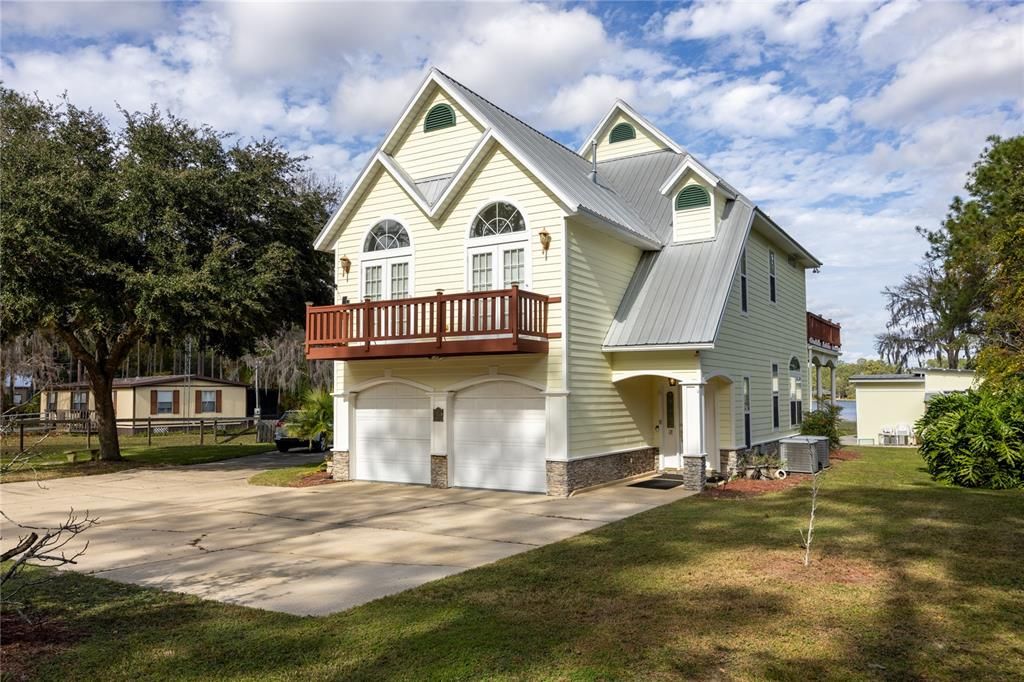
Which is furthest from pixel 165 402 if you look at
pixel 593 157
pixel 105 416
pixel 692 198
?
pixel 692 198

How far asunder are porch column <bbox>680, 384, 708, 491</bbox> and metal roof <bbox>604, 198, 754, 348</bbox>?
1135mm

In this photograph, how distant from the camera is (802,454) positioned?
1769 centimetres

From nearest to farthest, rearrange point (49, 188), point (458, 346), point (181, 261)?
point (458, 346) → point (49, 188) → point (181, 261)

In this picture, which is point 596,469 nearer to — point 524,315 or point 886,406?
point 524,315

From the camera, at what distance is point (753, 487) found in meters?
15.5

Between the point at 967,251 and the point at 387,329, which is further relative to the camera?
the point at 967,251

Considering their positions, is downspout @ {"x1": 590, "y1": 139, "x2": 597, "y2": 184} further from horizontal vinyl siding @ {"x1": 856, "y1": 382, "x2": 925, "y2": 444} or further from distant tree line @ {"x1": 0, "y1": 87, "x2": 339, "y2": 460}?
horizontal vinyl siding @ {"x1": 856, "y1": 382, "x2": 925, "y2": 444}

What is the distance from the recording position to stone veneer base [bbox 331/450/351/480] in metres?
17.7

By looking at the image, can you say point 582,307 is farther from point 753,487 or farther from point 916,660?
point 916,660

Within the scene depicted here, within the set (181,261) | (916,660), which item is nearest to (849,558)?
(916,660)

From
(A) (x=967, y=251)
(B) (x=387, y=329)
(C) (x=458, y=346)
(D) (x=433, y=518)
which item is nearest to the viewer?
(D) (x=433, y=518)

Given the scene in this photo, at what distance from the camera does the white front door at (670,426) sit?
714 inches

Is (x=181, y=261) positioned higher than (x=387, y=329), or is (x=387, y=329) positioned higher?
(x=181, y=261)

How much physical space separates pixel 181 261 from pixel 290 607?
14.4 meters
